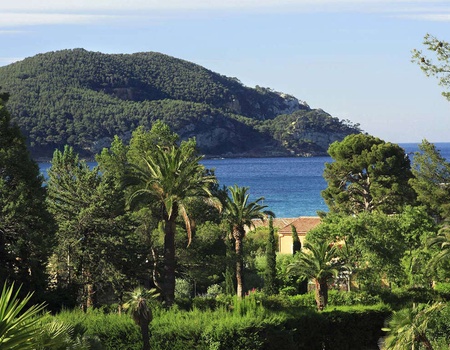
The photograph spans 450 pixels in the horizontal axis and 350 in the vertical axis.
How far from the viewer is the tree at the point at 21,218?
96.7ft

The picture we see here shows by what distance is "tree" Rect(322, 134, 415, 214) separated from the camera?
5578cm

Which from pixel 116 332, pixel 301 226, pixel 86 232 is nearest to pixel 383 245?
pixel 86 232

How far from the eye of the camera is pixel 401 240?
142 ft

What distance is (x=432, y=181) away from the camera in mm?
51094

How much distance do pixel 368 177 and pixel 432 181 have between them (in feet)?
23.3

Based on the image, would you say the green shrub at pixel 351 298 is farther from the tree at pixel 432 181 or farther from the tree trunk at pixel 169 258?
the tree at pixel 432 181

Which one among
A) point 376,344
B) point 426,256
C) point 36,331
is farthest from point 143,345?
point 426,256

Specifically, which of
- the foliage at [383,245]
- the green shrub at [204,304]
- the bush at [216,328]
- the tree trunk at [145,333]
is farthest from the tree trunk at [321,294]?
the tree trunk at [145,333]

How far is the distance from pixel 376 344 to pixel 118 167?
1953cm

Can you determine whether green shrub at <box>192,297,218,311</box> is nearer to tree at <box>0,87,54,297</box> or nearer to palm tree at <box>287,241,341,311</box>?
palm tree at <box>287,241,341,311</box>

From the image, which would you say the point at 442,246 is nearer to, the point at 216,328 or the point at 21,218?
the point at 216,328

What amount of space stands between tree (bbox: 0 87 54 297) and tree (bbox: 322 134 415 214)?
30499 mm

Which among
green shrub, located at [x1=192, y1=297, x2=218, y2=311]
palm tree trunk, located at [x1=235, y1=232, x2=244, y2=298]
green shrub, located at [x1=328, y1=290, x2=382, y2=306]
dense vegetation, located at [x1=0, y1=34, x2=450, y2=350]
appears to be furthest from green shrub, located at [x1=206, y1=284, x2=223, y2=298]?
green shrub, located at [x1=192, y1=297, x2=218, y2=311]

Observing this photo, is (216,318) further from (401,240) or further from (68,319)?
(401,240)
